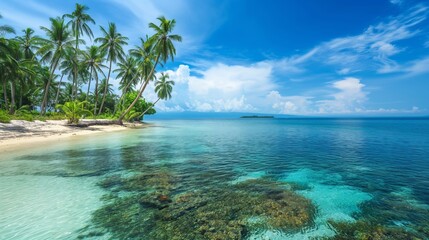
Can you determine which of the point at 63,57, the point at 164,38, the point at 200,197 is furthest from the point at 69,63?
the point at 200,197

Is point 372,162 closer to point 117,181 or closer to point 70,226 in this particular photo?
point 117,181

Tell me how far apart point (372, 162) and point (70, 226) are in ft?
53.0

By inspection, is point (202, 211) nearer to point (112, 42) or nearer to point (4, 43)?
point (4, 43)

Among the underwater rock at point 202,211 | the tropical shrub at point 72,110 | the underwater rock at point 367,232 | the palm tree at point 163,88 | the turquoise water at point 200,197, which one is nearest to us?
the underwater rock at point 367,232

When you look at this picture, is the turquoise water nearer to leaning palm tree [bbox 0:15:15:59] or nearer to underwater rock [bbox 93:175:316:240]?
underwater rock [bbox 93:175:316:240]

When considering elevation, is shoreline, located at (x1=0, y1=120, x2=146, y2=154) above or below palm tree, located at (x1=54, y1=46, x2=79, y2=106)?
below

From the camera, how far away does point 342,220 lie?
19.5 ft

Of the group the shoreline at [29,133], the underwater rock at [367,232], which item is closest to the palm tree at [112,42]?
the shoreline at [29,133]

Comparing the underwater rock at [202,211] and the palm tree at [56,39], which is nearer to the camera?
the underwater rock at [202,211]

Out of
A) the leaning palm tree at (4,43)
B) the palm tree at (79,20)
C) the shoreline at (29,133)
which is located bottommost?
the shoreline at (29,133)

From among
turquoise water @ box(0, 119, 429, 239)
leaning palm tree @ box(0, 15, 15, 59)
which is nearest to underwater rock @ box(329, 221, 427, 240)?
turquoise water @ box(0, 119, 429, 239)

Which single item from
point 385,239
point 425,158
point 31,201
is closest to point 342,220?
point 385,239

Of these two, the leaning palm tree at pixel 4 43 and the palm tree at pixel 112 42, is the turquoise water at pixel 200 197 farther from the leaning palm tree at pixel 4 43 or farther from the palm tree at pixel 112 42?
the palm tree at pixel 112 42

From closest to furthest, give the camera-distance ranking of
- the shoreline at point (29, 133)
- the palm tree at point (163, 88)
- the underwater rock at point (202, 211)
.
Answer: the underwater rock at point (202, 211)
the shoreline at point (29, 133)
the palm tree at point (163, 88)
